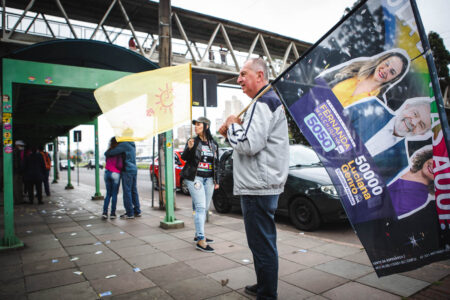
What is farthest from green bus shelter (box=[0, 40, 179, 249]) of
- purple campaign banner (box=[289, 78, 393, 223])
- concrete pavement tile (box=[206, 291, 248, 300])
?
purple campaign banner (box=[289, 78, 393, 223])

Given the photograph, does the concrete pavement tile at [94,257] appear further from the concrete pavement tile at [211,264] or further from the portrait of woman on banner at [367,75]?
the portrait of woman on banner at [367,75]

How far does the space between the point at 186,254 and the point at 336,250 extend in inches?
82.7

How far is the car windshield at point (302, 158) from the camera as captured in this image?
21.6 feet

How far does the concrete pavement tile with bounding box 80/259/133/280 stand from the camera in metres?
3.50

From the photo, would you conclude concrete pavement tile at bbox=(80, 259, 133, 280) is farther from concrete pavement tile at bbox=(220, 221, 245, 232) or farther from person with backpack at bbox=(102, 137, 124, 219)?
person with backpack at bbox=(102, 137, 124, 219)

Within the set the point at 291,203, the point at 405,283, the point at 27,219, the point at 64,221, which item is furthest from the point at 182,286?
the point at 27,219

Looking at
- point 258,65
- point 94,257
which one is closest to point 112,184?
point 94,257

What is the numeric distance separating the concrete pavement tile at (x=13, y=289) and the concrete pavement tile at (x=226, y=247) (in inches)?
90.9

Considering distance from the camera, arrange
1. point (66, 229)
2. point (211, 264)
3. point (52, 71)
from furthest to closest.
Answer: point (66, 229) → point (52, 71) → point (211, 264)

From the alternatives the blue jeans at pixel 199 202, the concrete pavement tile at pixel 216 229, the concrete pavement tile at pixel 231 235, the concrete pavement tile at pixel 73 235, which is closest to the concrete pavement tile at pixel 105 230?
the concrete pavement tile at pixel 73 235

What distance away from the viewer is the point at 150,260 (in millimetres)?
3990

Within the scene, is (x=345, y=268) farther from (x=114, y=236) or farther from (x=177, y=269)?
(x=114, y=236)

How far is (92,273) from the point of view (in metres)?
3.56

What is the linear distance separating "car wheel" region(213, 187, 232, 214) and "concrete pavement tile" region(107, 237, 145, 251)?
3.12m
